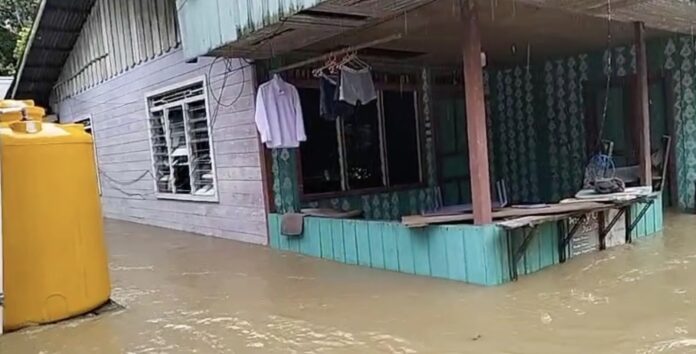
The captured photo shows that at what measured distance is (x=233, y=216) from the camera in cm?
793

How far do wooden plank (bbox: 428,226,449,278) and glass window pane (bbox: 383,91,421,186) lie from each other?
9.91 feet

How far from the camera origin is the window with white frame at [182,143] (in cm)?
840

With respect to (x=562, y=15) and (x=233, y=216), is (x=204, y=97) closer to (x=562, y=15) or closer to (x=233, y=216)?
(x=233, y=216)

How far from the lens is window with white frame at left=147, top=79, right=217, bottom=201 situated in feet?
27.6

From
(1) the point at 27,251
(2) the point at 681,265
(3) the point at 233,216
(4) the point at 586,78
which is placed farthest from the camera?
(4) the point at 586,78

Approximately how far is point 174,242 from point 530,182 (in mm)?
5410

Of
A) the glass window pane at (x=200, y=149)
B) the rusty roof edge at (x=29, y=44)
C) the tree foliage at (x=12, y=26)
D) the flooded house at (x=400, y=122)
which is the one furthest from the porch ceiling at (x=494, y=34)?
the tree foliage at (x=12, y=26)

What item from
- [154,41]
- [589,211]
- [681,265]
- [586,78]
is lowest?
[681,265]

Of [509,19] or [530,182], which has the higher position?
[509,19]

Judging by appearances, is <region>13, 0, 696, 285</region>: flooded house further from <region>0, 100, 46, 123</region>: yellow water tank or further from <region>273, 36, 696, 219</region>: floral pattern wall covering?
<region>0, 100, 46, 123</region>: yellow water tank

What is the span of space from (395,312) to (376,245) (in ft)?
5.20

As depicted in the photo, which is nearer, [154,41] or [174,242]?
[174,242]

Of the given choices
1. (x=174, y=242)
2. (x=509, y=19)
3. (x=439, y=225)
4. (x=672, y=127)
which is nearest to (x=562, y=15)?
(x=509, y=19)

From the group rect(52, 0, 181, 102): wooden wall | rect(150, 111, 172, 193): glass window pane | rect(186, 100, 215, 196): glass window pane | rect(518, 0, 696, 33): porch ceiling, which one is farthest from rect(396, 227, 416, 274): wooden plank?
rect(150, 111, 172, 193): glass window pane
